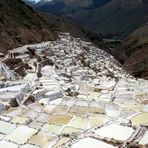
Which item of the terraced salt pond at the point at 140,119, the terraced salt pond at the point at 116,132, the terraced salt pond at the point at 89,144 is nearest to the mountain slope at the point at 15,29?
the terraced salt pond at the point at 140,119

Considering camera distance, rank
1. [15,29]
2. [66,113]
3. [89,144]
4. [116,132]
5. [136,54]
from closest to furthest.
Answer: [89,144] < [116,132] < [66,113] < [15,29] < [136,54]

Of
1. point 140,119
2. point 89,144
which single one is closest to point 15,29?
point 140,119

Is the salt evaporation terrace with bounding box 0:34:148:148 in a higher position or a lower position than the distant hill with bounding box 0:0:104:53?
lower

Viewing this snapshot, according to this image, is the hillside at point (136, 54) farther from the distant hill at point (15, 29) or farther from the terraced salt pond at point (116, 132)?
the terraced salt pond at point (116, 132)

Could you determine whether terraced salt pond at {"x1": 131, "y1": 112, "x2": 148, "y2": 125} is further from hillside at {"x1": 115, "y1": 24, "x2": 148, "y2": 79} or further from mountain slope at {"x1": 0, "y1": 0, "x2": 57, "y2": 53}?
hillside at {"x1": 115, "y1": 24, "x2": 148, "y2": 79}

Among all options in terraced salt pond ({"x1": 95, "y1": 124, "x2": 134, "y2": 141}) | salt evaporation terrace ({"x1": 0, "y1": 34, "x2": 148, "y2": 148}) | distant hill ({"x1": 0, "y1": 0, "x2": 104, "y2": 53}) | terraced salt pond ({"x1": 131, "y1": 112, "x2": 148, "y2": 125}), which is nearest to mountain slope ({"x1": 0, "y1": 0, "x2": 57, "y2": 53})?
distant hill ({"x1": 0, "y1": 0, "x2": 104, "y2": 53})

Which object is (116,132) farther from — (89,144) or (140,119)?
(140,119)
